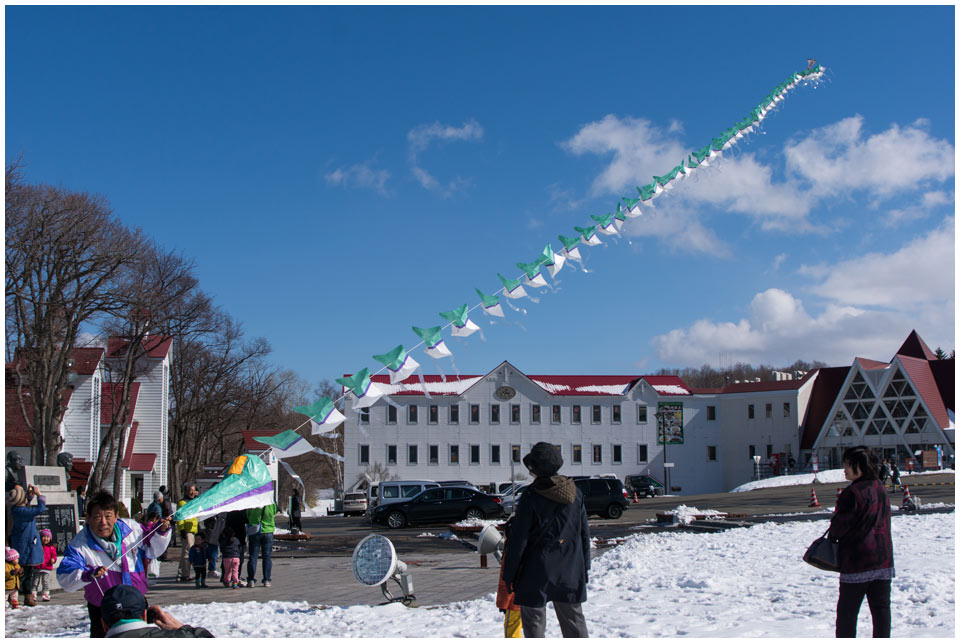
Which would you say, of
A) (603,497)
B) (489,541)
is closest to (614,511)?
(603,497)

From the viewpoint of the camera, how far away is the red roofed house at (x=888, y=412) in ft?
191

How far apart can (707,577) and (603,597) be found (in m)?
1.57

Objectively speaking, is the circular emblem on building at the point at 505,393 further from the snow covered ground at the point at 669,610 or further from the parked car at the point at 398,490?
the snow covered ground at the point at 669,610

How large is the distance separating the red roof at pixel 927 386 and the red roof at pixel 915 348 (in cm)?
622

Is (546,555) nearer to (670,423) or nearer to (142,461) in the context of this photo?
(142,461)

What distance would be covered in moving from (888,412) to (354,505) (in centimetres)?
3873

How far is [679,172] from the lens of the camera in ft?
33.1

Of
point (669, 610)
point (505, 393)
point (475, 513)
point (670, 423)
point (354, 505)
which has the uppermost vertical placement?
point (505, 393)

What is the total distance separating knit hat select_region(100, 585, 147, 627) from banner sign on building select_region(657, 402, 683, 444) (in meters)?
62.9

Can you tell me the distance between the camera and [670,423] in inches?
2598

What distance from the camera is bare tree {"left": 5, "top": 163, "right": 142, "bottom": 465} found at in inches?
1088

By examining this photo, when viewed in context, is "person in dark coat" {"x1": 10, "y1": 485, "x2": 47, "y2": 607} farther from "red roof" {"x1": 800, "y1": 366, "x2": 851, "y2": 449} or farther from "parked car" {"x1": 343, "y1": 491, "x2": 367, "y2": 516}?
"red roof" {"x1": 800, "y1": 366, "x2": 851, "y2": 449}

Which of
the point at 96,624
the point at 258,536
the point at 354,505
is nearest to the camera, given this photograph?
the point at 96,624

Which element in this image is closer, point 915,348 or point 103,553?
point 103,553
